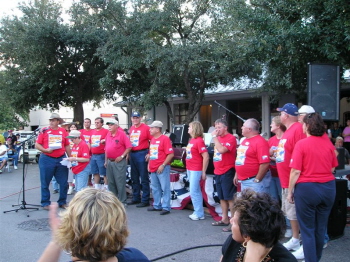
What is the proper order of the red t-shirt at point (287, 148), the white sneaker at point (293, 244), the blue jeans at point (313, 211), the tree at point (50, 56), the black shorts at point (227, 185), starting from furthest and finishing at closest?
1. the tree at point (50, 56)
2. the black shorts at point (227, 185)
3. the white sneaker at point (293, 244)
4. the red t-shirt at point (287, 148)
5. the blue jeans at point (313, 211)

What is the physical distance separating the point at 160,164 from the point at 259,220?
478 cm

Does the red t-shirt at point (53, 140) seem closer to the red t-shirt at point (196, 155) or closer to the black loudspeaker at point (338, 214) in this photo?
the red t-shirt at point (196, 155)

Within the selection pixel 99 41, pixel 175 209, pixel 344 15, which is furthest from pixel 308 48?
pixel 99 41

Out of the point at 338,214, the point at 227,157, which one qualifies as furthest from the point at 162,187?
the point at 338,214

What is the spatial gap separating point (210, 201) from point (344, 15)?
4.53m

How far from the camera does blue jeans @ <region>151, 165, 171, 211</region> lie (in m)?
6.67

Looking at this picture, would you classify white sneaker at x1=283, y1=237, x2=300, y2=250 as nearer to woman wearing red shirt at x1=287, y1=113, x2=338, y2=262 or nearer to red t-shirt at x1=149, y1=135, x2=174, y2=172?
woman wearing red shirt at x1=287, y1=113, x2=338, y2=262

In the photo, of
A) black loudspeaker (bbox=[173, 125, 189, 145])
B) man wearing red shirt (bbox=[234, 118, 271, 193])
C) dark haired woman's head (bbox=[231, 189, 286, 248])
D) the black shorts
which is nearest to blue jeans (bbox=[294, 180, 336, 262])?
man wearing red shirt (bbox=[234, 118, 271, 193])

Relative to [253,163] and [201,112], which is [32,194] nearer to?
[253,163]

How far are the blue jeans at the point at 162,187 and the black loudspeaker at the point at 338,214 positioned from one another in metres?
2.96

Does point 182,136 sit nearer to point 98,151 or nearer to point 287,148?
point 98,151

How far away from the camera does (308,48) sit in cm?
762

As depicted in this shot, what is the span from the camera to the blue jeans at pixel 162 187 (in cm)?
667

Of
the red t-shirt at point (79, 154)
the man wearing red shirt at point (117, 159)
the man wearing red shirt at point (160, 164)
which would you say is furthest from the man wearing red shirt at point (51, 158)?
the man wearing red shirt at point (160, 164)
